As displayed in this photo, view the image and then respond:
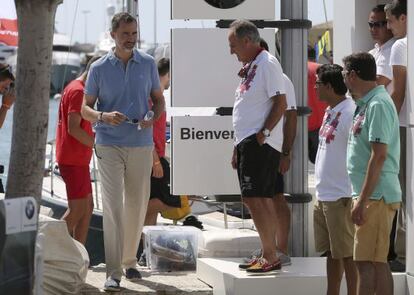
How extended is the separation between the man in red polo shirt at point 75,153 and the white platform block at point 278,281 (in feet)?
5.40

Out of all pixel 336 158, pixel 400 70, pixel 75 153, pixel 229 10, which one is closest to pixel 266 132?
pixel 336 158

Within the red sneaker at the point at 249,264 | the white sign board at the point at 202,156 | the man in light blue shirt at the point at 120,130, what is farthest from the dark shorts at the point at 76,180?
the red sneaker at the point at 249,264

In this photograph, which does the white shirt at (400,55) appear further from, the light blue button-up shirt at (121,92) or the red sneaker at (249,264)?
the light blue button-up shirt at (121,92)

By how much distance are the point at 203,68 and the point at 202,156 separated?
73 centimetres

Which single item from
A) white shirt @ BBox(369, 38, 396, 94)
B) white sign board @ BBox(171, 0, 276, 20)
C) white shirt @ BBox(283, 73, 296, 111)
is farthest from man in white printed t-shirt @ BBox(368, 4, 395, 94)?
white sign board @ BBox(171, 0, 276, 20)

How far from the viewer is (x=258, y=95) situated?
8836mm

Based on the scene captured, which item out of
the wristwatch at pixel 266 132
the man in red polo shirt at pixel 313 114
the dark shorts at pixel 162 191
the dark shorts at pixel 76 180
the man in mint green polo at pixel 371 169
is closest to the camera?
the man in mint green polo at pixel 371 169

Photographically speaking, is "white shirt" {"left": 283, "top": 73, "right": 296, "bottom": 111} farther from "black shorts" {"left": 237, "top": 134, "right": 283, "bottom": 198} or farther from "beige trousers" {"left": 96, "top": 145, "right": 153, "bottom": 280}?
"beige trousers" {"left": 96, "top": 145, "right": 153, "bottom": 280}

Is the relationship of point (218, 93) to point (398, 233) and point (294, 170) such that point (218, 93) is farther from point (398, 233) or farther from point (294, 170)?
point (398, 233)

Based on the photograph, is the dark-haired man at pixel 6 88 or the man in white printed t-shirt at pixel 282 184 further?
the dark-haired man at pixel 6 88

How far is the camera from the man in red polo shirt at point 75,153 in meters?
10.1

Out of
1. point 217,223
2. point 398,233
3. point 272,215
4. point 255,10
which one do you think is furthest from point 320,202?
point 217,223

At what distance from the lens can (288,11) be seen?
9.95m

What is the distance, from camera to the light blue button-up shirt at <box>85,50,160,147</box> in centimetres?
924
